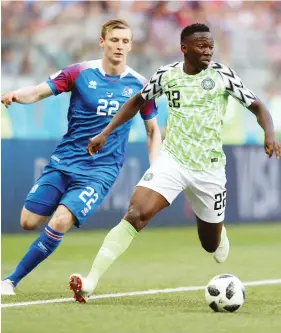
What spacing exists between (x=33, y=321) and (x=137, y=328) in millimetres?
735

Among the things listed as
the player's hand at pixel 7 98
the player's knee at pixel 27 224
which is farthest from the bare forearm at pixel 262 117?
the player's knee at pixel 27 224

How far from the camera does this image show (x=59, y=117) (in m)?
15.4

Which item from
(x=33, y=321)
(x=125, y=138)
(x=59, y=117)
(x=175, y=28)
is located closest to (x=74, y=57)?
(x=59, y=117)

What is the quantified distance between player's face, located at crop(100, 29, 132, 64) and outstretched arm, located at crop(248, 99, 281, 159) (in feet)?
4.70

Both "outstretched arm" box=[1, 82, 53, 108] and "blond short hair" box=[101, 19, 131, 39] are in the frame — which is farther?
"blond short hair" box=[101, 19, 131, 39]

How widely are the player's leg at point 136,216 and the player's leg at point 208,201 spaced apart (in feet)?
0.53

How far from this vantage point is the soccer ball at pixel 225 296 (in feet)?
23.4

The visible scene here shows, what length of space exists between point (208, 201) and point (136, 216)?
28.6 inches

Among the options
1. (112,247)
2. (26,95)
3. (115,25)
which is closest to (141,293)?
(112,247)

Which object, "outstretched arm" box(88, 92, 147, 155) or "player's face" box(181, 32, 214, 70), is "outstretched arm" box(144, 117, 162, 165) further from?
"player's face" box(181, 32, 214, 70)

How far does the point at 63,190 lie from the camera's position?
8414mm

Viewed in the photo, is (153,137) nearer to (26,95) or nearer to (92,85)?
(92,85)

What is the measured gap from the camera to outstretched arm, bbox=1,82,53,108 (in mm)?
8109

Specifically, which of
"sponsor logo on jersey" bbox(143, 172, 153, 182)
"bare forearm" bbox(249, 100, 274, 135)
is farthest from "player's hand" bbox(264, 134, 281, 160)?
"sponsor logo on jersey" bbox(143, 172, 153, 182)
